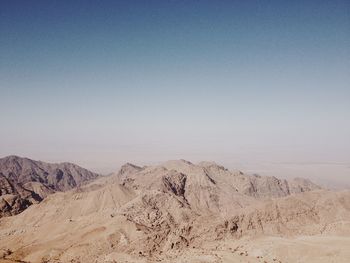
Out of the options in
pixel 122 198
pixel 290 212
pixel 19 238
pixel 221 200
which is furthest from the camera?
pixel 221 200

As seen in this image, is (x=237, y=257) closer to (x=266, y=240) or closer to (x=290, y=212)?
(x=266, y=240)

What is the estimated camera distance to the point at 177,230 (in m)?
54.5

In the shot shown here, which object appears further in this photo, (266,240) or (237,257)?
(266,240)

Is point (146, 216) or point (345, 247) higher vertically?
point (345, 247)

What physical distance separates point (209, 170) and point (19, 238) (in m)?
88.1

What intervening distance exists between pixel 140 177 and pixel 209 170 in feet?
89.0

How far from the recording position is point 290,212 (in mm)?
62594

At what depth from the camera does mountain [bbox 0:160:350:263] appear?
44.4 m

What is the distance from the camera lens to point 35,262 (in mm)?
63406

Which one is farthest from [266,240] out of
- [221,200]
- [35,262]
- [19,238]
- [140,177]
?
[140,177]

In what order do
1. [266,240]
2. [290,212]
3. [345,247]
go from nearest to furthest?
[345,247] → [266,240] → [290,212]

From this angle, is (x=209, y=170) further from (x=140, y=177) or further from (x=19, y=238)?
(x=19, y=238)

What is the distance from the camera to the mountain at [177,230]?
146 feet

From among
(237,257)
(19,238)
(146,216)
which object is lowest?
(19,238)
